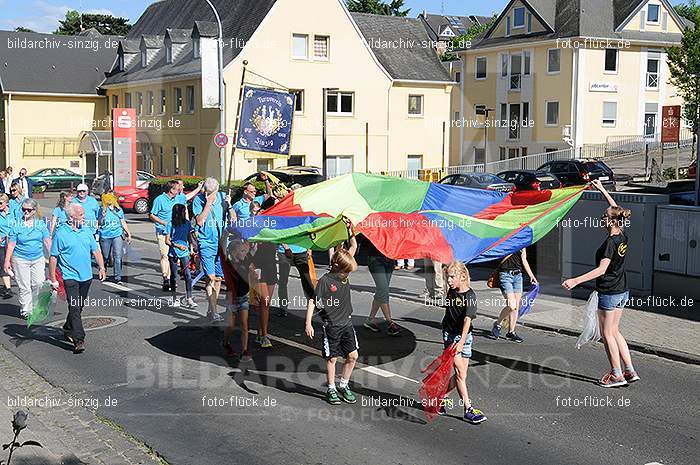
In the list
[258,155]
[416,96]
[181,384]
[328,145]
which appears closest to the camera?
[181,384]

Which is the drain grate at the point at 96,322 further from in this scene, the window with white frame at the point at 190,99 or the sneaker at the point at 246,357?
the window with white frame at the point at 190,99

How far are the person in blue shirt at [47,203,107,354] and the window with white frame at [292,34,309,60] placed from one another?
32.7 metres

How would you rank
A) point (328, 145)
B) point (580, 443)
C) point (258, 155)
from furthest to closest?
point (328, 145) < point (258, 155) < point (580, 443)

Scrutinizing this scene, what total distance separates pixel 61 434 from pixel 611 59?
48.3 meters

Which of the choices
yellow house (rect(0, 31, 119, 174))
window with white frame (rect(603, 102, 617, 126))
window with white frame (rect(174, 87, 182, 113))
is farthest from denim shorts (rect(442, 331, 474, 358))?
yellow house (rect(0, 31, 119, 174))

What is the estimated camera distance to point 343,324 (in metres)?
9.18

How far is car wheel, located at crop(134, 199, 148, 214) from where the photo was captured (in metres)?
34.4

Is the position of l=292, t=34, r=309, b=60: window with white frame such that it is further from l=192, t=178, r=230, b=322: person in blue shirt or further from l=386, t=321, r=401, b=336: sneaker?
l=386, t=321, r=401, b=336: sneaker

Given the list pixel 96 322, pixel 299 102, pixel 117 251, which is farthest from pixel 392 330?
pixel 299 102

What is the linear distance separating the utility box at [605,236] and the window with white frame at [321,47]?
28906 mm

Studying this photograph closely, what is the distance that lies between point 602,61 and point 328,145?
18.4 meters

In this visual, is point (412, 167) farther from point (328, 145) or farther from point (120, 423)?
point (120, 423)

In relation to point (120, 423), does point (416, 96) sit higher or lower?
higher

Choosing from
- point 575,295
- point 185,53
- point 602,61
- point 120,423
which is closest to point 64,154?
point 185,53
